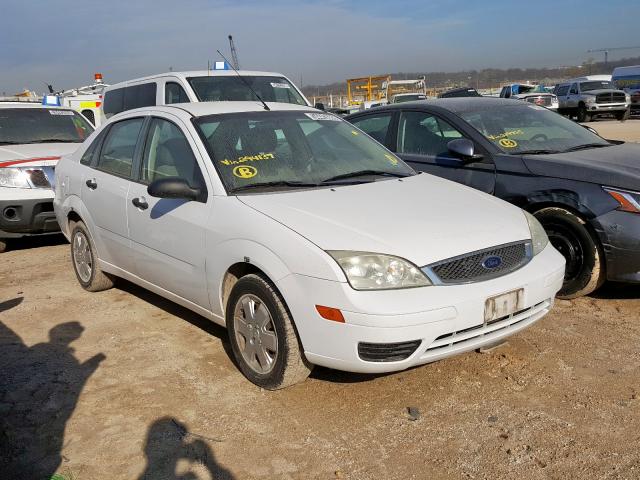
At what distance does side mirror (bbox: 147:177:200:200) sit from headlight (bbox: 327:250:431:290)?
1173 millimetres

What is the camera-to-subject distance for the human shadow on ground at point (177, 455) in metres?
2.80

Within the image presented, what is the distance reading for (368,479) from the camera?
2.75 m

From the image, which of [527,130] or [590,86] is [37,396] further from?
[590,86]

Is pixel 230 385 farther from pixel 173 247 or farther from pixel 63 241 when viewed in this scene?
pixel 63 241

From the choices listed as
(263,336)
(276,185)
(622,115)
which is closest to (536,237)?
(276,185)

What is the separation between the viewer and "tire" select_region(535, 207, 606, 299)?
181 inches

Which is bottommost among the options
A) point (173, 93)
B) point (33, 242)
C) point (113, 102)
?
point (33, 242)

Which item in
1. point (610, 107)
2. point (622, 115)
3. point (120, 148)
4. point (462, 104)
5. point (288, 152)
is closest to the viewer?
point (288, 152)

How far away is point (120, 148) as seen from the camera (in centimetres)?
493

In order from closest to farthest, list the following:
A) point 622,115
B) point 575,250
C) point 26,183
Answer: point 575,250, point 26,183, point 622,115

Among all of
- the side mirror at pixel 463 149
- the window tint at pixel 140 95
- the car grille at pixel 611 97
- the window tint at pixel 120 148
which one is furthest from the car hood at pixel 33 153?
the car grille at pixel 611 97

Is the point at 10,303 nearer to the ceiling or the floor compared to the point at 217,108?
nearer to the floor

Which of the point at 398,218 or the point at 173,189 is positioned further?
the point at 173,189

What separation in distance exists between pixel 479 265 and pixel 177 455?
1800mm
